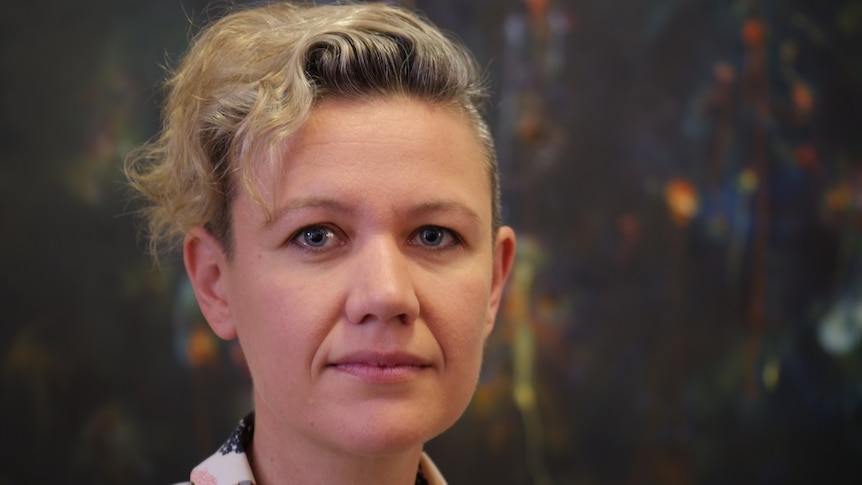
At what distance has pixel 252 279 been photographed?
128cm

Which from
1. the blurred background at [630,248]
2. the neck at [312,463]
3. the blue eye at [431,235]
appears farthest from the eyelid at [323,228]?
the blurred background at [630,248]

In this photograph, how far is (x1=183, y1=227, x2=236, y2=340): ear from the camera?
1383 mm

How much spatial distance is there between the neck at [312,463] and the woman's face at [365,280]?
0.03m

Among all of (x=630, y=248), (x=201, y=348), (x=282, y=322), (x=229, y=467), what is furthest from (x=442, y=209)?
(x=630, y=248)

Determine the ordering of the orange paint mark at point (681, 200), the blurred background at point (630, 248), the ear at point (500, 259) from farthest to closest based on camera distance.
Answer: the orange paint mark at point (681, 200) < the blurred background at point (630, 248) < the ear at point (500, 259)

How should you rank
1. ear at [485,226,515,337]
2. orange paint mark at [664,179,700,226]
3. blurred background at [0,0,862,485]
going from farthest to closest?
1. orange paint mark at [664,179,700,226]
2. blurred background at [0,0,862,485]
3. ear at [485,226,515,337]

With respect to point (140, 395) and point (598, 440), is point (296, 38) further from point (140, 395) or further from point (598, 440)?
point (598, 440)

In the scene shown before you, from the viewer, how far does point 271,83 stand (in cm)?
128

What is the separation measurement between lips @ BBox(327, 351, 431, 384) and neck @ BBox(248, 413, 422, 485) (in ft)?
0.43

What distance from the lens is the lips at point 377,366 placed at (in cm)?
120

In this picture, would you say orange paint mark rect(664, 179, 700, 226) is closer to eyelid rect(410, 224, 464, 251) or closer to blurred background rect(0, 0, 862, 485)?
blurred background rect(0, 0, 862, 485)

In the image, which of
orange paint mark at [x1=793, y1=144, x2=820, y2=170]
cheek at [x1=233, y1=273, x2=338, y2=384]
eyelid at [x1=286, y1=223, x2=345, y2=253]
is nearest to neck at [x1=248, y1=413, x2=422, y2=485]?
cheek at [x1=233, y1=273, x2=338, y2=384]

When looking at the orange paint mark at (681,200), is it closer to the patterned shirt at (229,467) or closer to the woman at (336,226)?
the woman at (336,226)

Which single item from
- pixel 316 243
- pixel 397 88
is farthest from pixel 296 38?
pixel 316 243
